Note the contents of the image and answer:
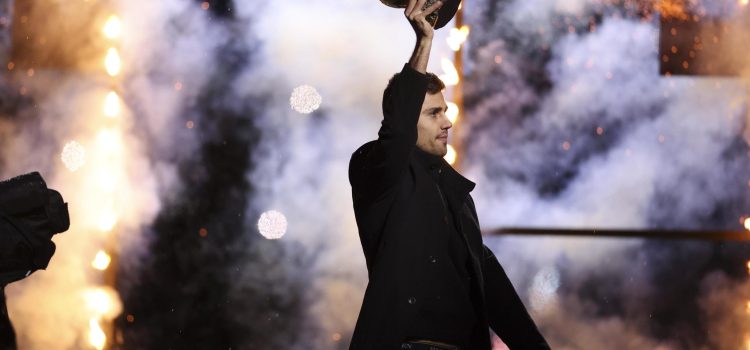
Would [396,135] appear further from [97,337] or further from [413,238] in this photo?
[97,337]

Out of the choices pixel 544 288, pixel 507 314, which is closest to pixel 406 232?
pixel 507 314

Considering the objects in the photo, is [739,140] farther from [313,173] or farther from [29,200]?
[29,200]

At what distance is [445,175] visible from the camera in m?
2.91

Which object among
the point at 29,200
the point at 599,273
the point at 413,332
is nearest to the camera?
the point at 29,200

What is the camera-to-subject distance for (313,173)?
5.74 m

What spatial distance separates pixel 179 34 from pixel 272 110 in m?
0.90

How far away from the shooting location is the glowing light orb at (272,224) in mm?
5668

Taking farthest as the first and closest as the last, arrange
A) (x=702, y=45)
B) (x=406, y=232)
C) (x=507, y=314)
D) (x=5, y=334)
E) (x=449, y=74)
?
(x=702, y=45) → (x=449, y=74) → (x=507, y=314) → (x=406, y=232) → (x=5, y=334)

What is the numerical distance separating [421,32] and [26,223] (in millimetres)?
1380

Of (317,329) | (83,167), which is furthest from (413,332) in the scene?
(83,167)

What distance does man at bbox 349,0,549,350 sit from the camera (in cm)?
255

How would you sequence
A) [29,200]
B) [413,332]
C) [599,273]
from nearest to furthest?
[29,200]
[413,332]
[599,273]

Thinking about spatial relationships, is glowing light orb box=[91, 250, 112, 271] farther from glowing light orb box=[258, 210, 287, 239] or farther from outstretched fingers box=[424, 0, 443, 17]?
outstretched fingers box=[424, 0, 443, 17]

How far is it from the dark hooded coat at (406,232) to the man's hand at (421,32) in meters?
0.05
